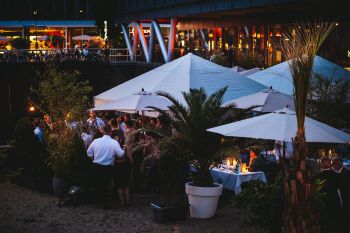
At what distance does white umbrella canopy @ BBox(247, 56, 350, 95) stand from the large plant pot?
23.1 ft

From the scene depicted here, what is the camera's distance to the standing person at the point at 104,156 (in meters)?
13.1

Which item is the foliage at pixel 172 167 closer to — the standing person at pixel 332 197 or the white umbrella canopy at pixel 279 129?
the white umbrella canopy at pixel 279 129

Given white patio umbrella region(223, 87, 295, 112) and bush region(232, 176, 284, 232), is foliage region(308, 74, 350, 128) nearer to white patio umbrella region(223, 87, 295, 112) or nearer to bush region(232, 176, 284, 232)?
white patio umbrella region(223, 87, 295, 112)

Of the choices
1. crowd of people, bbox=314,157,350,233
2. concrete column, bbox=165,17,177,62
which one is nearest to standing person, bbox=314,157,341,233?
crowd of people, bbox=314,157,350,233

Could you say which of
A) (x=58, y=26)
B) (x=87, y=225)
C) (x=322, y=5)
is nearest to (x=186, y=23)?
(x=322, y=5)

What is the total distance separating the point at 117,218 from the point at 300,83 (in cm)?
651

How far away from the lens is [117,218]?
41.5ft

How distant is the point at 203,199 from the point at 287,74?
836 centimetres

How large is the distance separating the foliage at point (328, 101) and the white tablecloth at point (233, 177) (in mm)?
2930

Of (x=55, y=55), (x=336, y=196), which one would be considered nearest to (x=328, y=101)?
(x=336, y=196)

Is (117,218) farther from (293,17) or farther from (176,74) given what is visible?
(293,17)

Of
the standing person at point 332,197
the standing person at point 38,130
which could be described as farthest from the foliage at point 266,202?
the standing person at point 38,130

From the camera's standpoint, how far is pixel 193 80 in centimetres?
1769

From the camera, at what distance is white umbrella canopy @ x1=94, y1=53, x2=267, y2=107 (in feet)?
57.4
